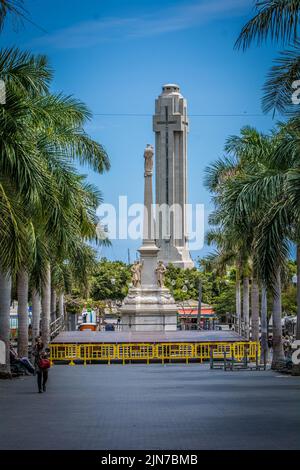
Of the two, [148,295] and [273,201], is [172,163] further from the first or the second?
[273,201]

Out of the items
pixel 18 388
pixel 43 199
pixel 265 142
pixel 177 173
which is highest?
pixel 177 173

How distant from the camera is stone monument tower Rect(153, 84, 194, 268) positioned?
147 m

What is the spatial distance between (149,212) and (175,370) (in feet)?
97.1

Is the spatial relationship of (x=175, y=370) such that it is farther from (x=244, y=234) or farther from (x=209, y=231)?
(x=209, y=231)

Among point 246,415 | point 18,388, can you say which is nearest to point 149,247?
point 18,388

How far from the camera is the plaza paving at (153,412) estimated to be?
15445 mm

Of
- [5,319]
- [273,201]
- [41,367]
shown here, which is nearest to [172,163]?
[5,319]

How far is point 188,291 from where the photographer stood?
355ft

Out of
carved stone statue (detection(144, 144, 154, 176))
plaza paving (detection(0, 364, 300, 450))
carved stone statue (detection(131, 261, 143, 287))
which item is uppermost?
carved stone statue (detection(144, 144, 154, 176))

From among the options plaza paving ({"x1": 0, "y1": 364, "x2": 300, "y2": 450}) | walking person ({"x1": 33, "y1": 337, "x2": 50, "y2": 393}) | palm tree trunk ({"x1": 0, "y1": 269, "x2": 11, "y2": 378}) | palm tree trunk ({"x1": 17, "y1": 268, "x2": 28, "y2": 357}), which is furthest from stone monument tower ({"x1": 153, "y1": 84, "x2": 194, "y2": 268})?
walking person ({"x1": 33, "y1": 337, "x2": 50, "y2": 393})

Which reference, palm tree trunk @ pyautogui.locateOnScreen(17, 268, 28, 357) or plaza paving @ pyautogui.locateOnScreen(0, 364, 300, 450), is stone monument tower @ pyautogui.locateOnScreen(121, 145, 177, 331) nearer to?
palm tree trunk @ pyautogui.locateOnScreen(17, 268, 28, 357)

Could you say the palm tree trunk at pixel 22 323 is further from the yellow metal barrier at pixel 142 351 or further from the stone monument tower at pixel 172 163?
the stone monument tower at pixel 172 163

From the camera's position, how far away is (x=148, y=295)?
66.1m

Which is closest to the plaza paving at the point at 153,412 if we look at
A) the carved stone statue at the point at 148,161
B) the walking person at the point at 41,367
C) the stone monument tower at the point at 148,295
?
the walking person at the point at 41,367
